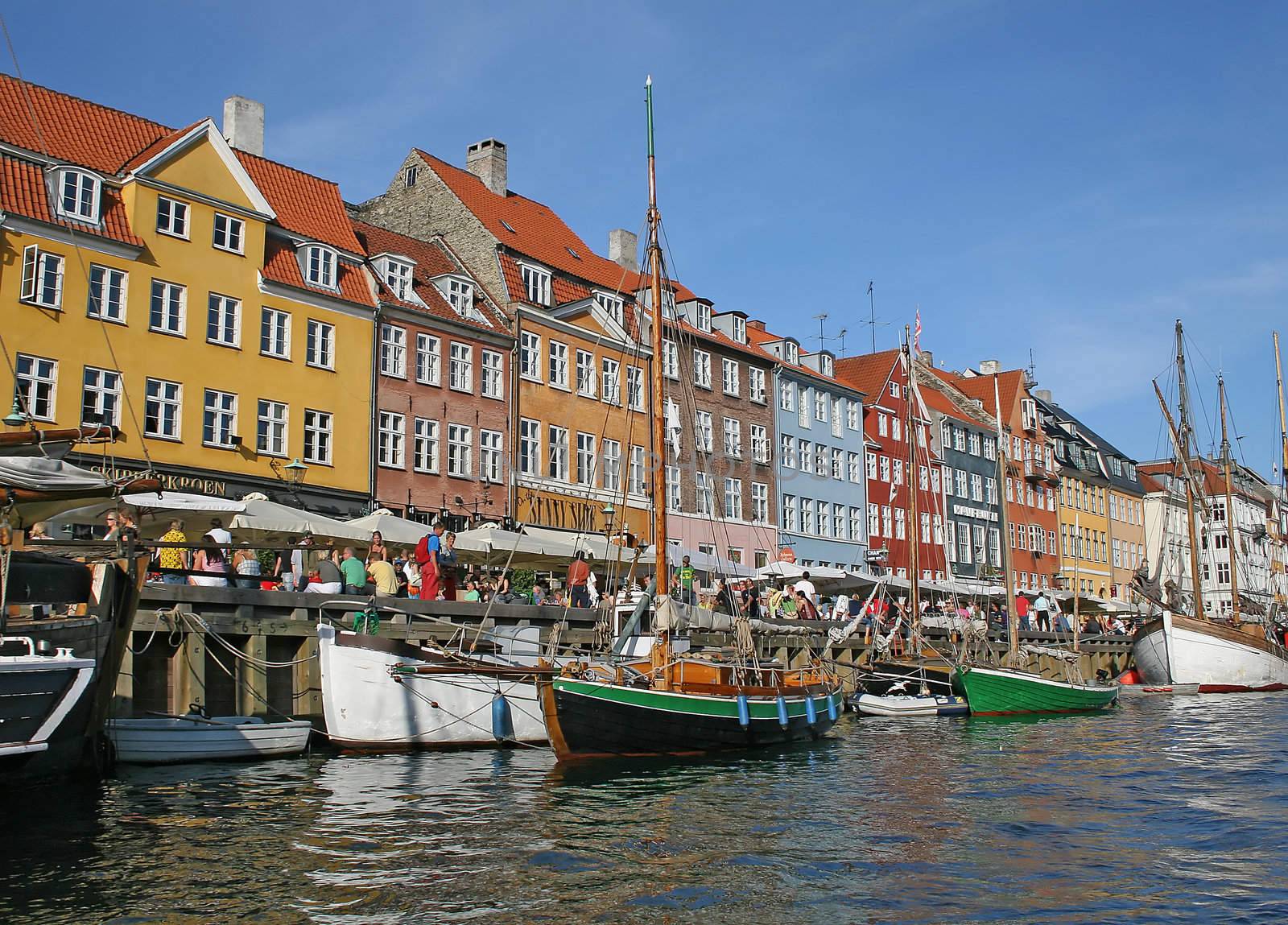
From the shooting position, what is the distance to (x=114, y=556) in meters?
18.5

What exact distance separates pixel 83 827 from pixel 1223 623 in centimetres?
4635

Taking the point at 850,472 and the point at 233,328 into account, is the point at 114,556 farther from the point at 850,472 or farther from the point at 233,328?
the point at 850,472

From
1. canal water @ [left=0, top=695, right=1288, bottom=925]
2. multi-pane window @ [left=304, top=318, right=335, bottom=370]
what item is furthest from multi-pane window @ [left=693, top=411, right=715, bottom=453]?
canal water @ [left=0, top=695, right=1288, bottom=925]

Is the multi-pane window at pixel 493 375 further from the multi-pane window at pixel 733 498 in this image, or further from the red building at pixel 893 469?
the red building at pixel 893 469

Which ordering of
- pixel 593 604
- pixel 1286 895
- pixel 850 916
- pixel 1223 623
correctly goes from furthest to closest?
pixel 1223 623
pixel 593 604
pixel 1286 895
pixel 850 916

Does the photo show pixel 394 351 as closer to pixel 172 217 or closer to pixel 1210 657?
pixel 172 217

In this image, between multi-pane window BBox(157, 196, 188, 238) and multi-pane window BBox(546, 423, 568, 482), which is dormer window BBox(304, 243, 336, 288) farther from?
multi-pane window BBox(546, 423, 568, 482)

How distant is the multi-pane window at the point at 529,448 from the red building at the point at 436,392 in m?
0.93

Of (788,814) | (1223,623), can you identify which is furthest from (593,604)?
(1223,623)

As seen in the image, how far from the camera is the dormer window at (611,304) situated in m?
51.8

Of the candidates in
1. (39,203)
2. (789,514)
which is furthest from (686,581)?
(789,514)

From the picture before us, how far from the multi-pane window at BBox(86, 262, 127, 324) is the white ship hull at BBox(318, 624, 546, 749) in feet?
51.1

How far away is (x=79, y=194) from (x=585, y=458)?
20204 millimetres

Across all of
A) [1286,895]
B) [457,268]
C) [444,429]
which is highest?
[457,268]
